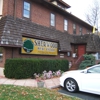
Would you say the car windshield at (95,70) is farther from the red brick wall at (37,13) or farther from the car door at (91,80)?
the red brick wall at (37,13)

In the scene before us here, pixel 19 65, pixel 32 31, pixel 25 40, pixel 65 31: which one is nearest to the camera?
pixel 19 65

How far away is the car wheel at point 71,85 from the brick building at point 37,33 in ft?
16.6

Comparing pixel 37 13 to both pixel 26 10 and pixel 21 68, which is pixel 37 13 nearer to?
pixel 26 10

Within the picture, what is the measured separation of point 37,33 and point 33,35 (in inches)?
29.4

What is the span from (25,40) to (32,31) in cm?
135

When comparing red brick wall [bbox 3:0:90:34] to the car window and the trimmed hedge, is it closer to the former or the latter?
the trimmed hedge

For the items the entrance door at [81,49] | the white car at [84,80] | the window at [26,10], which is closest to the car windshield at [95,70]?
the white car at [84,80]

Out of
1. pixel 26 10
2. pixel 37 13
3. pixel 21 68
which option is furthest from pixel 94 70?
pixel 37 13

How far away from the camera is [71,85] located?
7.34 metres

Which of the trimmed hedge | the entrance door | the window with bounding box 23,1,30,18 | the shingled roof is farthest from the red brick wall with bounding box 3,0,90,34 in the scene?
the trimmed hedge

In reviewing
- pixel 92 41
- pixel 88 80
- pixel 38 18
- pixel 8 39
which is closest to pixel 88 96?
pixel 88 80

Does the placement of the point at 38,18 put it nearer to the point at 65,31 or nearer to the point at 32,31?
the point at 32,31

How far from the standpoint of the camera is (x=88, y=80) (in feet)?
21.9

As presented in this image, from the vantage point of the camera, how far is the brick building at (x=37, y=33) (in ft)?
36.0
